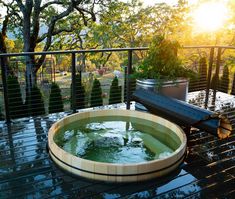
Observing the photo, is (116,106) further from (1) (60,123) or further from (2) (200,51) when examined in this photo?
(2) (200,51)

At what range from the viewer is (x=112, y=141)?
2.38m

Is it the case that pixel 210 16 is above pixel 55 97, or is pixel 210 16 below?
above

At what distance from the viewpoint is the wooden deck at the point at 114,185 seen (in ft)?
5.72

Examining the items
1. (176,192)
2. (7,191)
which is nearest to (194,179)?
(176,192)

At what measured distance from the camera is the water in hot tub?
2111mm

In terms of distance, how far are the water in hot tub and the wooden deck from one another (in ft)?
0.73

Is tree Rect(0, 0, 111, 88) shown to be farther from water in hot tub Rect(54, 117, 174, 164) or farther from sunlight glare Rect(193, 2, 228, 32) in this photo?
water in hot tub Rect(54, 117, 174, 164)

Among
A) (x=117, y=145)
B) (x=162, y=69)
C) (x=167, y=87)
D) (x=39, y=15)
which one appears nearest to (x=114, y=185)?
(x=117, y=145)

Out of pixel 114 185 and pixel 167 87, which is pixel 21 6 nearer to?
pixel 167 87

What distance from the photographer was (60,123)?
8.60ft

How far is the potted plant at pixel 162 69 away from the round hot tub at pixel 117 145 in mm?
618

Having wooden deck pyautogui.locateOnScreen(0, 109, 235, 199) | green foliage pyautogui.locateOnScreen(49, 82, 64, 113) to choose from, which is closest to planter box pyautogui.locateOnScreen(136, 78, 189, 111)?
wooden deck pyautogui.locateOnScreen(0, 109, 235, 199)

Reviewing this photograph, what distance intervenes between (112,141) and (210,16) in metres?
9.62

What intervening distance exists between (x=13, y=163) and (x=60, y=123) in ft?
2.05
